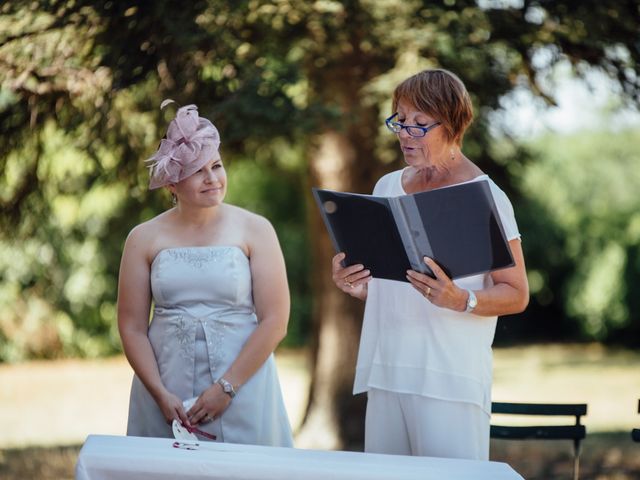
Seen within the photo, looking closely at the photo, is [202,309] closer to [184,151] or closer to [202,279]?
[202,279]

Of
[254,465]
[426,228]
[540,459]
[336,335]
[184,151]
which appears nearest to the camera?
[254,465]

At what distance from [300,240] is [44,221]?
31.0ft

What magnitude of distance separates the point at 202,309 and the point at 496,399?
29.3 ft

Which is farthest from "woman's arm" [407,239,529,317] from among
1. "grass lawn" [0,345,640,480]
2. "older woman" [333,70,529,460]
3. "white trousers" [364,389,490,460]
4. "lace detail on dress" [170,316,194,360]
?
"grass lawn" [0,345,640,480]

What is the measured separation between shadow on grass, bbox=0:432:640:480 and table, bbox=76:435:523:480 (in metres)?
4.50

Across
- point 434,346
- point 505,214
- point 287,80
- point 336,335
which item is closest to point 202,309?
point 434,346

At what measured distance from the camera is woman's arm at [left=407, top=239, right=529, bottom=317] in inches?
115

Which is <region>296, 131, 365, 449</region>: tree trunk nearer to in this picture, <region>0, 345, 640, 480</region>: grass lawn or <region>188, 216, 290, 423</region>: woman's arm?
<region>0, 345, 640, 480</region>: grass lawn

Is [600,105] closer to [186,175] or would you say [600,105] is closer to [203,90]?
[203,90]

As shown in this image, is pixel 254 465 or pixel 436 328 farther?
pixel 436 328

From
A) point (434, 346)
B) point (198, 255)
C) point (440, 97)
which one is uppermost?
point (440, 97)

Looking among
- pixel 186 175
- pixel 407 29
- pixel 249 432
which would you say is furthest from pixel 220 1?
pixel 249 432

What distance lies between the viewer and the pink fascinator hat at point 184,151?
3.48 meters

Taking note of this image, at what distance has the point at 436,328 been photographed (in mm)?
3137
